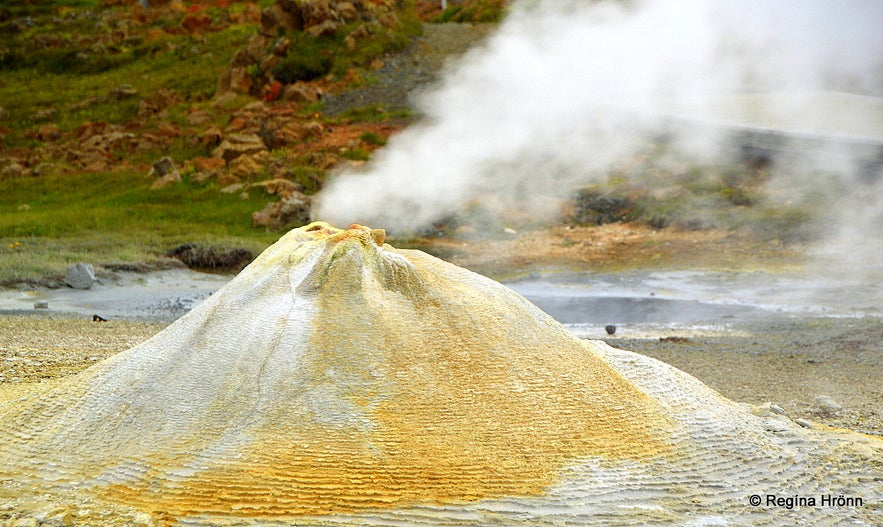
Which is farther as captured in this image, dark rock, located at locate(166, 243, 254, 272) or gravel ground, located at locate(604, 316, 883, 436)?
dark rock, located at locate(166, 243, 254, 272)

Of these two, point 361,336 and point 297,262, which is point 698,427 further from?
point 297,262

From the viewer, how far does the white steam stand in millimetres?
12117

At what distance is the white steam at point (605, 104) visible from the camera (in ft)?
39.8

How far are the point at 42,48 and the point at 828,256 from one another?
2322 centimetres

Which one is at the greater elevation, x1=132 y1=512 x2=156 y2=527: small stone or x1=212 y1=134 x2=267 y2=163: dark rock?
x1=212 y1=134 x2=267 y2=163: dark rock

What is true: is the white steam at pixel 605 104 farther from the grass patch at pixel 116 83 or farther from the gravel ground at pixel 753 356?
the grass patch at pixel 116 83

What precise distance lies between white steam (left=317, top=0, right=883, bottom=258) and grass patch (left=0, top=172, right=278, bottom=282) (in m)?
1.55

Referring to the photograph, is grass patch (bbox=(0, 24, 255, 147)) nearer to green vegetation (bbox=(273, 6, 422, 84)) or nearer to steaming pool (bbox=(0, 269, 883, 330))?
green vegetation (bbox=(273, 6, 422, 84))

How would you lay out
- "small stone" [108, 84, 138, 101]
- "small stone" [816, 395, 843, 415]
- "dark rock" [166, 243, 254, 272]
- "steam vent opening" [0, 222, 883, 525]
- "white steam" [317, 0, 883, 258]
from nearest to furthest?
"steam vent opening" [0, 222, 883, 525] < "small stone" [816, 395, 843, 415] < "dark rock" [166, 243, 254, 272] < "white steam" [317, 0, 883, 258] < "small stone" [108, 84, 138, 101]

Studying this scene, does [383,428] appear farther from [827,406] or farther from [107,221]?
[107,221]

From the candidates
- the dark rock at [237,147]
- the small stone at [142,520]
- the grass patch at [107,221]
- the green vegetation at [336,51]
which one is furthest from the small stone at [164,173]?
the small stone at [142,520]

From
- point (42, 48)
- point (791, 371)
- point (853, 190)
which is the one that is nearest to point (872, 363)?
point (791, 371)

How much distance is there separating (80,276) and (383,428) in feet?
25.9

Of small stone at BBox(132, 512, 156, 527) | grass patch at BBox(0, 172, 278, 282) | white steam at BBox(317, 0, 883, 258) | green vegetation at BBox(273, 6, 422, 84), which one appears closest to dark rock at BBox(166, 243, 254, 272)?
grass patch at BBox(0, 172, 278, 282)
